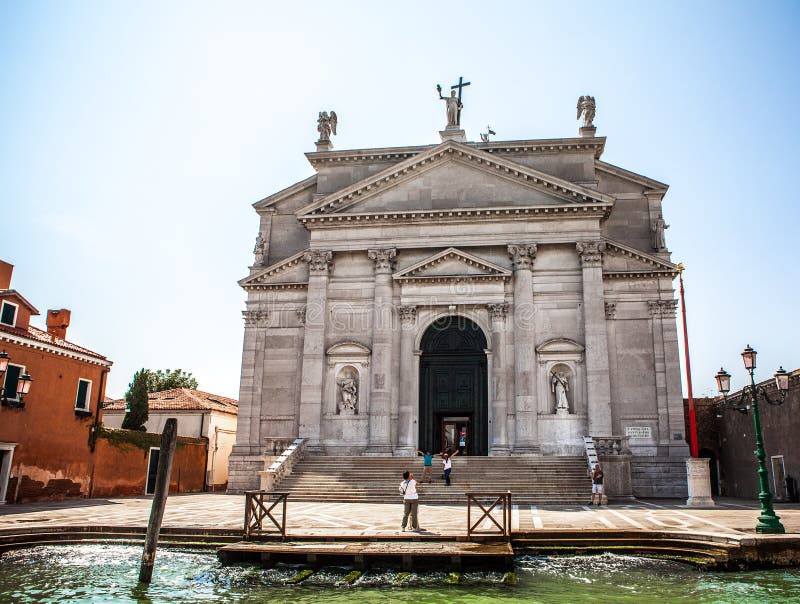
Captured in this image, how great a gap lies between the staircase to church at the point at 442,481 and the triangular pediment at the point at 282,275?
353 inches

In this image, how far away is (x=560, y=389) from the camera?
29.7 metres

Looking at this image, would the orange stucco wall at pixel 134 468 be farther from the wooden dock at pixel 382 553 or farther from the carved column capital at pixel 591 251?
the carved column capital at pixel 591 251

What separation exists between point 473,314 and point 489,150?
830cm

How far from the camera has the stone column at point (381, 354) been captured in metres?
29.8

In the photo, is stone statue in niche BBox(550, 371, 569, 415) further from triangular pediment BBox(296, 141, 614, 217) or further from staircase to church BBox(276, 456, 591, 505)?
triangular pediment BBox(296, 141, 614, 217)

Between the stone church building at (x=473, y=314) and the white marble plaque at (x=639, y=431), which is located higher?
the stone church building at (x=473, y=314)

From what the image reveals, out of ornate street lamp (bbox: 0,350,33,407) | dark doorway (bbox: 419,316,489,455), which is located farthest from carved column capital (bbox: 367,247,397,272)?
ornate street lamp (bbox: 0,350,33,407)

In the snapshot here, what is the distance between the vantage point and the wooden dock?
42.3ft

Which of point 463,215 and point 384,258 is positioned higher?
point 463,215

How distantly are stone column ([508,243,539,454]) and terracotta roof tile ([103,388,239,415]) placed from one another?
1515 cm

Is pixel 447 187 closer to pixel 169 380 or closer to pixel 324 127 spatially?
pixel 324 127

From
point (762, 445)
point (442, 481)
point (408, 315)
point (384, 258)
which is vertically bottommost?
point (442, 481)

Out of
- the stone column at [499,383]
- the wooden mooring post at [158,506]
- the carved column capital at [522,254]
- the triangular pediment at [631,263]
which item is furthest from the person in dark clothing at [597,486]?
the wooden mooring post at [158,506]

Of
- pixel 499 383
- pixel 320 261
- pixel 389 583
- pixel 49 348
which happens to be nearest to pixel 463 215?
pixel 320 261
